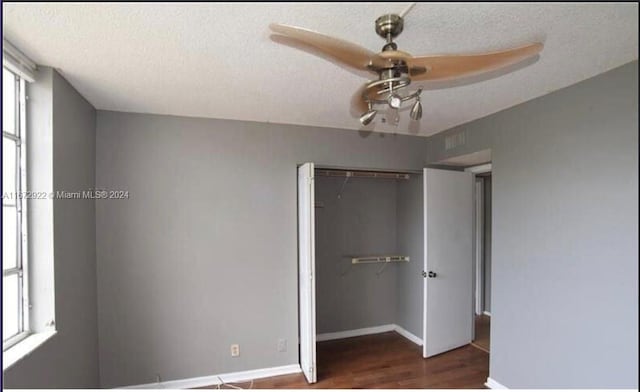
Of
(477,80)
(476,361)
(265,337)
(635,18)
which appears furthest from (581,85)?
(265,337)

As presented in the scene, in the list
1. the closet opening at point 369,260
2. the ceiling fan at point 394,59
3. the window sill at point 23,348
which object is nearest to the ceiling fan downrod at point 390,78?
the ceiling fan at point 394,59

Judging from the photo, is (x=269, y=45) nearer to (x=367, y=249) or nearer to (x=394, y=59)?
(x=394, y=59)

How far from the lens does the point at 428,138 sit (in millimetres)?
3572

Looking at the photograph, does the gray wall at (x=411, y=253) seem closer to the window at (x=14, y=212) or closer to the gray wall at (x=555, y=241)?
the gray wall at (x=555, y=241)

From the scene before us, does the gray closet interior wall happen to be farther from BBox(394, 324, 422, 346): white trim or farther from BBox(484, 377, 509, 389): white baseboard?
BBox(484, 377, 509, 389): white baseboard

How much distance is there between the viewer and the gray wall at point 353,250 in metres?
3.83

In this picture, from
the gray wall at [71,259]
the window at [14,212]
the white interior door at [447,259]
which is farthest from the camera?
the white interior door at [447,259]

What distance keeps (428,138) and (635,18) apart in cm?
291

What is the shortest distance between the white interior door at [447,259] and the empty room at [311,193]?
2 centimetres

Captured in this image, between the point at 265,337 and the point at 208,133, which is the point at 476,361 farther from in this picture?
the point at 208,133

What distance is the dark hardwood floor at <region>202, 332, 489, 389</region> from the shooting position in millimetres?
2826

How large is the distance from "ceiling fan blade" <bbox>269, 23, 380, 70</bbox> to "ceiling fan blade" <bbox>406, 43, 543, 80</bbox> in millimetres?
162

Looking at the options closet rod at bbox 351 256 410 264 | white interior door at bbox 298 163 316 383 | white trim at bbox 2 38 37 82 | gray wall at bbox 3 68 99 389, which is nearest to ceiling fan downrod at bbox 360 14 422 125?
white interior door at bbox 298 163 316 383

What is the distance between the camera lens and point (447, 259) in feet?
11.0
